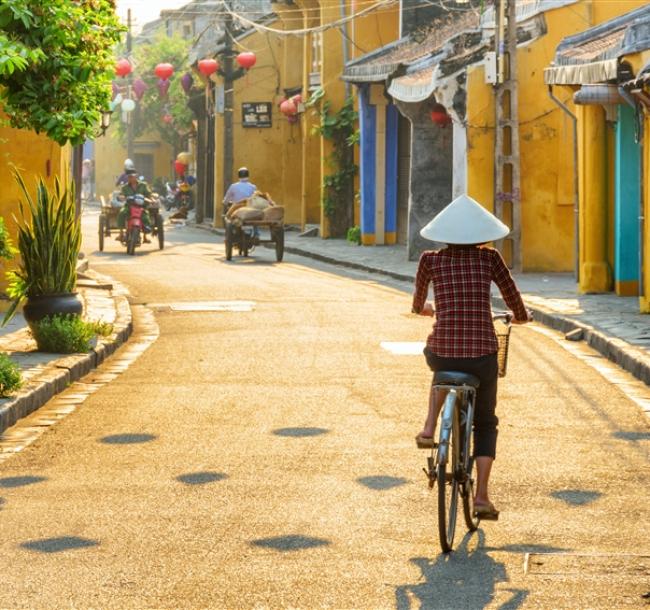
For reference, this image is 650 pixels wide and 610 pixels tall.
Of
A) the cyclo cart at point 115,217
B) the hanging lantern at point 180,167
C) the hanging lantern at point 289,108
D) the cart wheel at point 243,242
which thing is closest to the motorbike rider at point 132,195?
the cyclo cart at point 115,217

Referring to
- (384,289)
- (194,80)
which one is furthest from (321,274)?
(194,80)

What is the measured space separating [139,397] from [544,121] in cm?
1486

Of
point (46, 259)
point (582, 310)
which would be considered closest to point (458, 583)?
point (46, 259)

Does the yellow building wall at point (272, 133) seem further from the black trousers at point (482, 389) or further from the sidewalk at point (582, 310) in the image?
the black trousers at point (482, 389)

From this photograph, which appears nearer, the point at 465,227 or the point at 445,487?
the point at 445,487

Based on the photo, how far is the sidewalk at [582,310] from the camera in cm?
1518

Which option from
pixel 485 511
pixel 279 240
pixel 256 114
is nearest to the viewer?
pixel 485 511

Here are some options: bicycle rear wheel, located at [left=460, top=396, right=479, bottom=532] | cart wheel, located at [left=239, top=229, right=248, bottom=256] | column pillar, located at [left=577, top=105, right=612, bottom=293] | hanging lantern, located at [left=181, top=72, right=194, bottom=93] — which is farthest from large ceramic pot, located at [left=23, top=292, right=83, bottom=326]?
hanging lantern, located at [left=181, top=72, right=194, bottom=93]

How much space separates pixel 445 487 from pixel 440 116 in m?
22.5

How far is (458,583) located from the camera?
22.1 ft

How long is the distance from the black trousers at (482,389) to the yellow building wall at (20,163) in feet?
39.8

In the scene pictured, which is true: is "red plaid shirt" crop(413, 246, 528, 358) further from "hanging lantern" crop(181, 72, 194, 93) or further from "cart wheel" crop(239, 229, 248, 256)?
"hanging lantern" crop(181, 72, 194, 93)

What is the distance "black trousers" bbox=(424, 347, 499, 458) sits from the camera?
7758mm

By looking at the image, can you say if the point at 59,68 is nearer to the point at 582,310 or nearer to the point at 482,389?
the point at 482,389
